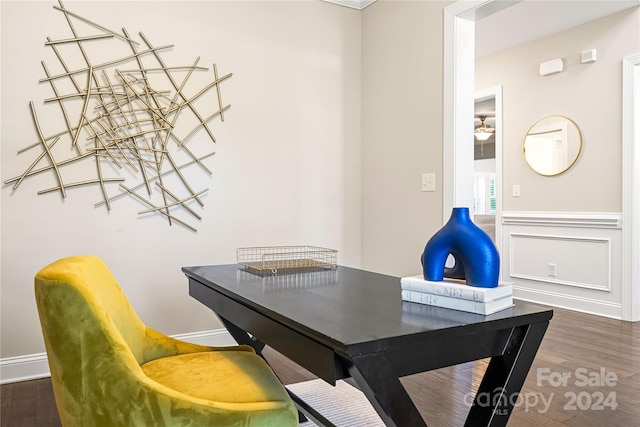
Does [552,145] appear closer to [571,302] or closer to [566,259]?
[566,259]

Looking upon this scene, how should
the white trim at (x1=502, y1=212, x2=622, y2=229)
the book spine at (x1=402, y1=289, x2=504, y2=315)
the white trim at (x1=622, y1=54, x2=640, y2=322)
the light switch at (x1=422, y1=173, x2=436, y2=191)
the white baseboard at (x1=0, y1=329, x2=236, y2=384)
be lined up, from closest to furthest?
the book spine at (x1=402, y1=289, x2=504, y2=315)
the white baseboard at (x1=0, y1=329, x2=236, y2=384)
the light switch at (x1=422, y1=173, x2=436, y2=191)
the white trim at (x1=622, y1=54, x2=640, y2=322)
the white trim at (x1=502, y1=212, x2=622, y2=229)

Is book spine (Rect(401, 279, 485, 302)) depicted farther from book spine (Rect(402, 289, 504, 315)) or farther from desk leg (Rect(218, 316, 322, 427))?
desk leg (Rect(218, 316, 322, 427))

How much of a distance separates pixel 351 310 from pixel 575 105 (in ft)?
13.5

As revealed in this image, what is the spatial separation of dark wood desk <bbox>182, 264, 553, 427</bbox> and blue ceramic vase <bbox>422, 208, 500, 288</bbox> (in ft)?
0.33

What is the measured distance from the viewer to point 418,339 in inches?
41.7

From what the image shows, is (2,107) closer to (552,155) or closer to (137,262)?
(137,262)

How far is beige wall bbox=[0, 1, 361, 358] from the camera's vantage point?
262 centimetres

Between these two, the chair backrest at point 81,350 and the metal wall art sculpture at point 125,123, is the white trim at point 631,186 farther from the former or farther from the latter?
the chair backrest at point 81,350

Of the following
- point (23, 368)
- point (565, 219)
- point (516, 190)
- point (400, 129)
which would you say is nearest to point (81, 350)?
point (23, 368)

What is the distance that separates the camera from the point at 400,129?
330cm

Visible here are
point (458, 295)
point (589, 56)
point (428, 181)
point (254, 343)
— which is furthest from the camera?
point (589, 56)

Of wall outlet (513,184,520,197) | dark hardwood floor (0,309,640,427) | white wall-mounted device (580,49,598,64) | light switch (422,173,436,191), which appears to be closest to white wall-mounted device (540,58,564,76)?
white wall-mounted device (580,49,598,64)

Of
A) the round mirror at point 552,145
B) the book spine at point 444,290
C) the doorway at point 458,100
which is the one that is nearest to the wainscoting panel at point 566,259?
the round mirror at point 552,145

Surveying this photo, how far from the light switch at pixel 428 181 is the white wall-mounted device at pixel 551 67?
7.94 feet
